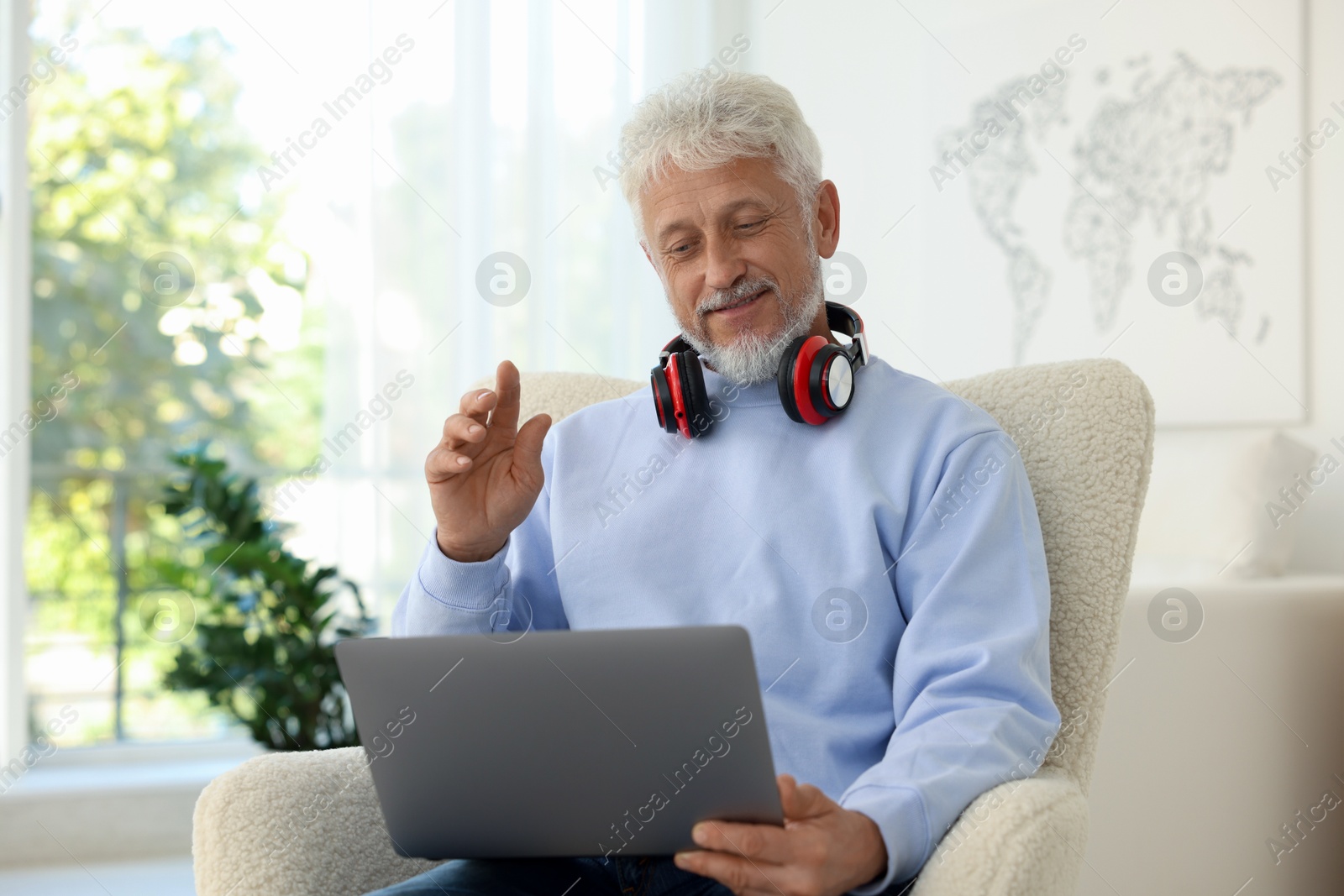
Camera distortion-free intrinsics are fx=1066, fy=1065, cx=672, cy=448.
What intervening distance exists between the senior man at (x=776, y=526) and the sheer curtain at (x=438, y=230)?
1485mm

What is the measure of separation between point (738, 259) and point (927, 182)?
1722 millimetres

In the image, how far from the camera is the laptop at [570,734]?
0.83 m

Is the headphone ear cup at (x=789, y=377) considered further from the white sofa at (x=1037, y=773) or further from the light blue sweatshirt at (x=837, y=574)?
the white sofa at (x=1037, y=773)

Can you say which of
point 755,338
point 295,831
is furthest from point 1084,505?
point 295,831

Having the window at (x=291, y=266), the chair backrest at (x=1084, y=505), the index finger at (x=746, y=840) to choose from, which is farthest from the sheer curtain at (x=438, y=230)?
the index finger at (x=746, y=840)

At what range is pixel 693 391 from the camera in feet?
4.40

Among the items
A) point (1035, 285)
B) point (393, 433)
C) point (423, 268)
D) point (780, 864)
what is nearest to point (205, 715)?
point (393, 433)

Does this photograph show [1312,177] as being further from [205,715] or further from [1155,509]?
[205,715]

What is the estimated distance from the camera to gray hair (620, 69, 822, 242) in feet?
4.29

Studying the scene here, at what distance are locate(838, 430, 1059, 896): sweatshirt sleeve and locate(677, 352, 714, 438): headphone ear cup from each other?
0.97 ft

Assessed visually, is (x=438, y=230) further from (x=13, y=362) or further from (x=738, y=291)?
(x=738, y=291)

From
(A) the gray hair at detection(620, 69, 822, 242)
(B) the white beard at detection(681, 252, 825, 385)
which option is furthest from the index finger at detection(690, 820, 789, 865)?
(A) the gray hair at detection(620, 69, 822, 242)

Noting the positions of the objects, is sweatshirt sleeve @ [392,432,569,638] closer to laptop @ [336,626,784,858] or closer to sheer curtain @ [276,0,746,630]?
laptop @ [336,626,784,858]

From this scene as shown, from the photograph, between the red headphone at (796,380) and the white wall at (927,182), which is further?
the white wall at (927,182)
